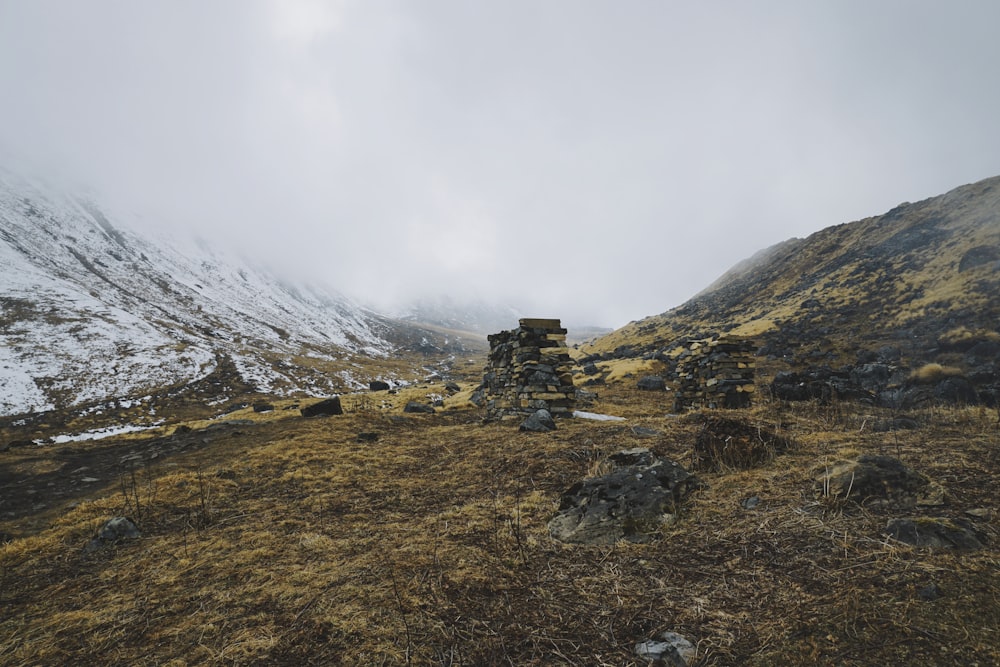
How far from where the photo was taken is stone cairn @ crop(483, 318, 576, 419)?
14.8 metres

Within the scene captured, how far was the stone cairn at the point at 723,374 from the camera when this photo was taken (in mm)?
15555

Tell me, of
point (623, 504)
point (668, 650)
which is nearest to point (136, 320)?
point (623, 504)

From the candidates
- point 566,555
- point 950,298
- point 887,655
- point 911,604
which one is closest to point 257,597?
point 566,555

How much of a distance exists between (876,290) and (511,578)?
46.1 metres

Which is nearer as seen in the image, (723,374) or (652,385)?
(723,374)

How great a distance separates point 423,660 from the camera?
3.20m

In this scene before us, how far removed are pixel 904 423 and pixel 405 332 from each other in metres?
156

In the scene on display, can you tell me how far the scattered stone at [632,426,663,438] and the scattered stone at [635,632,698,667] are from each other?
607 cm

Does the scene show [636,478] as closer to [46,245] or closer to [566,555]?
[566,555]

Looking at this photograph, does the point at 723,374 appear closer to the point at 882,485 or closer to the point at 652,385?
the point at 652,385

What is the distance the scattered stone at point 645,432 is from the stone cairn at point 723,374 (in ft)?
24.9

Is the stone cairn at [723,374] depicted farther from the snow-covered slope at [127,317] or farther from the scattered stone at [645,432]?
the snow-covered slope at [127,317]

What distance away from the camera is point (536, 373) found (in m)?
15.0

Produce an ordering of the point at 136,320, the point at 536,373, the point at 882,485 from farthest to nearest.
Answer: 1. the point at 136,320
2. the point at 536,373
3. the point at 882,485
